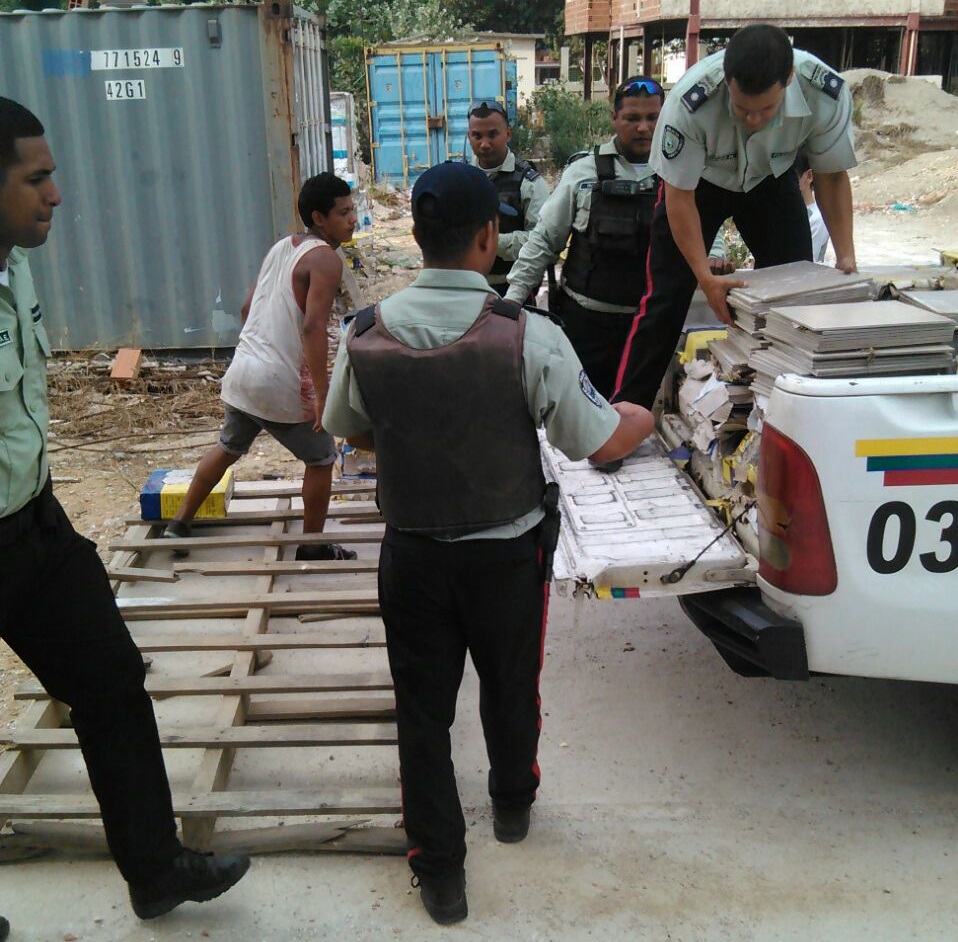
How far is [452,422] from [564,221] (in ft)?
7.66

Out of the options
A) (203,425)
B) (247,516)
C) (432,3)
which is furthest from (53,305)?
(432,3)

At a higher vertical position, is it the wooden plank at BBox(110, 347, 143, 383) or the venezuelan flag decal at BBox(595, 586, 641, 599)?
the venezuelan flag decal at BBox(595, 586, 641, 599)

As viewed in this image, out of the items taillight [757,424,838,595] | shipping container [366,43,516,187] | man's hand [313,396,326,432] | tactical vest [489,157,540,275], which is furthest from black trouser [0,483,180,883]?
shipping container [366,43,516,187]

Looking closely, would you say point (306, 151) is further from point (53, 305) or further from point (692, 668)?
point (692, 668)

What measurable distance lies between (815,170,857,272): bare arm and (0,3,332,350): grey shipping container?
4462 mm

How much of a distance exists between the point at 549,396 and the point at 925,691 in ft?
6.95

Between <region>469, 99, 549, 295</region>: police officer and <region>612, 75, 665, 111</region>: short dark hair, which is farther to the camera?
<region>469, 99, 549, 295</region>: police officer

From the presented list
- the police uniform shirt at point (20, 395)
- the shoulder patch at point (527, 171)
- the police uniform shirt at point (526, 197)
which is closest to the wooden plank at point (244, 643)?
the police uniform shirt at point (20, 395)

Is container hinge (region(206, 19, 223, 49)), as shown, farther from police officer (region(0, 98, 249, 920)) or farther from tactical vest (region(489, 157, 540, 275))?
police officer (region(0, 98, 249, 920))

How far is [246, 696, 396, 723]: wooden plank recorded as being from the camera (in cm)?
350

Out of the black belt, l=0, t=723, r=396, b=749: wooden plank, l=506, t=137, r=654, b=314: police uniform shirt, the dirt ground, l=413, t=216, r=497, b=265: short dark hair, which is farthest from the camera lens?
the dirt ground

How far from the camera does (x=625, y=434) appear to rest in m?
2.63

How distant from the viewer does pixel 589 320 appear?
4609 millimetres

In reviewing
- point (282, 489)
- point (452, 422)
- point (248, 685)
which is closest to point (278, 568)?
point (248, 685)
